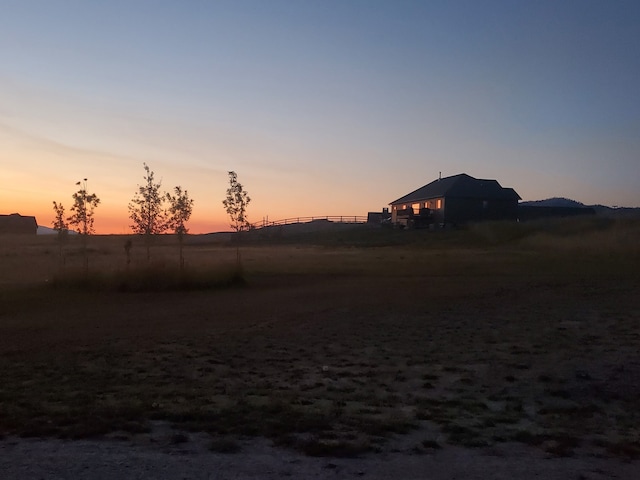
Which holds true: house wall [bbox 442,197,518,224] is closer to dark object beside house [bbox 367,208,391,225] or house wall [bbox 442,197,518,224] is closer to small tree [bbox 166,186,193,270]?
dark object beside house [bbox 367,208,391,225]

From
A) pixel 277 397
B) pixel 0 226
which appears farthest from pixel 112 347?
pixel 0 226

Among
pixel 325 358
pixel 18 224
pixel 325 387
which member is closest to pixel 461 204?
pixel 325 358

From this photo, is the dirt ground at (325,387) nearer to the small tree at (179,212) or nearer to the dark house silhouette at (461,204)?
the small tree at (179,212)

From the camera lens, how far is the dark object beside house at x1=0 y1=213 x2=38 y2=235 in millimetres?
122537

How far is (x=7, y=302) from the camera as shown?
24188 mm

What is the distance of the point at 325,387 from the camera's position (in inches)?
410

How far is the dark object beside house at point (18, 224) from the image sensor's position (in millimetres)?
122537

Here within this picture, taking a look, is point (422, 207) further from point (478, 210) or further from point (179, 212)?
point (179, 212)

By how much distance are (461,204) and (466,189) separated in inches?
73.1

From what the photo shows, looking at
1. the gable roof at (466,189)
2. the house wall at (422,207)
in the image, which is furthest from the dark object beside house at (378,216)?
the gable roof at (466,189)

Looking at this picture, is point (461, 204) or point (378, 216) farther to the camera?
point (378, 216)

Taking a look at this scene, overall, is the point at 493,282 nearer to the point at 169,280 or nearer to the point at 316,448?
the point at 169,280

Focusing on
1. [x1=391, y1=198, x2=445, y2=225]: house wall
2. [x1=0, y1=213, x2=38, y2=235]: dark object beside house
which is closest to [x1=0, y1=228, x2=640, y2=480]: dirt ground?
[x1=391, y1=198, x2=445, y2=225]: house wall

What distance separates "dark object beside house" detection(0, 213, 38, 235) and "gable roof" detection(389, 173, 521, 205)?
7623 cm
